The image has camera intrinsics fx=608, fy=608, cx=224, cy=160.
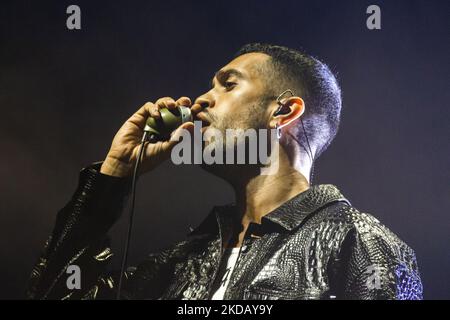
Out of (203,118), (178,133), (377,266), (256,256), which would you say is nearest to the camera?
(377,266)

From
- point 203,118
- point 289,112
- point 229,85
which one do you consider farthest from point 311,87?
point 203,118

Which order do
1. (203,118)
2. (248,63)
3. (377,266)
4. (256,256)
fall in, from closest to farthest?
(377,266)
(256,256)
(203,118)
(248,63)

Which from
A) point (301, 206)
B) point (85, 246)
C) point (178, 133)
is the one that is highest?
point (178, 133)

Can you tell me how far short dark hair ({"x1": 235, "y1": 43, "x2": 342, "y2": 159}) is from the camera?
6.24ft

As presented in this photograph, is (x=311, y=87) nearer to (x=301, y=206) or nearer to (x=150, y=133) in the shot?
(x=301, y=206)

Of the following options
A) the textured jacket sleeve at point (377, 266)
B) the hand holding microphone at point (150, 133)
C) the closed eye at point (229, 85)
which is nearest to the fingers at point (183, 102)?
the hand holding microphone at point (150, 133)

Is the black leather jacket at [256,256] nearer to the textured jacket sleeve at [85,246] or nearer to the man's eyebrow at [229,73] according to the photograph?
the textured jacket sleeve at [85,246]

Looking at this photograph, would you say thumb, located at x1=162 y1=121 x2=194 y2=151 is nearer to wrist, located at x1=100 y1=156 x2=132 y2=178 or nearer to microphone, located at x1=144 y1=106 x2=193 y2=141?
microphone, located at x1=144 y1=106 x2=193 y2=141

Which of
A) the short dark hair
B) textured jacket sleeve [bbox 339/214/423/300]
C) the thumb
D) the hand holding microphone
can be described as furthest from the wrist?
textured jacket sleeve [bbox 339/214/423/300]

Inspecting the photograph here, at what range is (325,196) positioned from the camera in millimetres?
1663

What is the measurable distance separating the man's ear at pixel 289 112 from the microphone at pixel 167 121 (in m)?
0.29

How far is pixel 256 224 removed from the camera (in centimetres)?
170

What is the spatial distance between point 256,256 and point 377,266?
0.32 m
